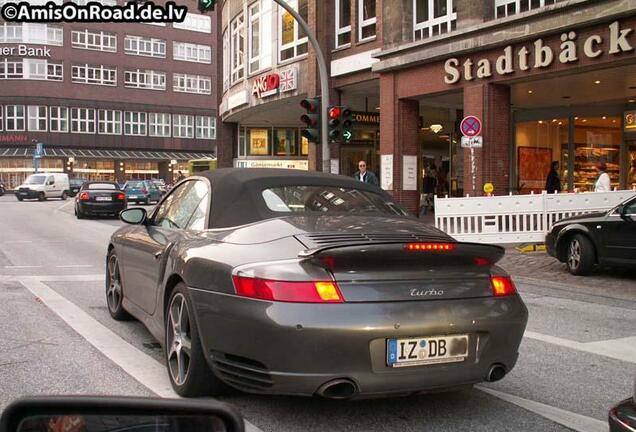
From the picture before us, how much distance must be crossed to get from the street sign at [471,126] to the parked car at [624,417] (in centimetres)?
1326

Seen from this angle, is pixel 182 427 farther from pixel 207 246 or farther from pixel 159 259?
pixel 159 259

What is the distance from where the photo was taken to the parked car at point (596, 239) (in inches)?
392

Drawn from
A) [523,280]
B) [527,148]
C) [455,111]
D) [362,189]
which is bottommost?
[523,280]

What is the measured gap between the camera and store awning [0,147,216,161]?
68.1 meters

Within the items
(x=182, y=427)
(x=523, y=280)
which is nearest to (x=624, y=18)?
(x=523, y=280)

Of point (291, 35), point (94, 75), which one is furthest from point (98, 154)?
point (291, 35)

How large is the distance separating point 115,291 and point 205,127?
76.1 meters

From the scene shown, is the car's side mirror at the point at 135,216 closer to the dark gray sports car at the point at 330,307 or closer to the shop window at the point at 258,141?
the dark gray sports car at the point at 330,307

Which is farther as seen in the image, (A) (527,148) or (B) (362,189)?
(A) (527,148)

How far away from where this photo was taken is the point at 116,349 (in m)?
5.36

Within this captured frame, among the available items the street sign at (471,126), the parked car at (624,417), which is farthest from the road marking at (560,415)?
the street sign at (471,126)

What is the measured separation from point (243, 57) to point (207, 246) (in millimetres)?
27667

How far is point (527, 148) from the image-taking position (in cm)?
2352

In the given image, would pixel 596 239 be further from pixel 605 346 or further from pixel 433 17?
pixel 433 17
